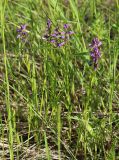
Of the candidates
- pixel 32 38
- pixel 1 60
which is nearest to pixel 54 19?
pixel 32 38

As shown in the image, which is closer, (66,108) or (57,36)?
(57,36)

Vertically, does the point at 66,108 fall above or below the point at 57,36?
below

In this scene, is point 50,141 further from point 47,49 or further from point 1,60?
point 1,60

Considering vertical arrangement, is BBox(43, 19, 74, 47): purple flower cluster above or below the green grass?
above

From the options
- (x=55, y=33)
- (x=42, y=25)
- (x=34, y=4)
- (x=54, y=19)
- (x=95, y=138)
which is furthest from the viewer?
(x=42, y=25)

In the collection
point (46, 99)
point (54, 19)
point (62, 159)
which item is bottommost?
point (62, 159)

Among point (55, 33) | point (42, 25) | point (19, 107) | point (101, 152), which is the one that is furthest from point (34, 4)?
point (101, 152)

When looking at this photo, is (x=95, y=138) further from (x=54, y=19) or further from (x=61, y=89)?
(x=54, y=19)

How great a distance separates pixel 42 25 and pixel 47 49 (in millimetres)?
508

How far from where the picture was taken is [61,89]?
1.76m

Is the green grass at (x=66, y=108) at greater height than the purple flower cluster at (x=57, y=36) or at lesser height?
lesser

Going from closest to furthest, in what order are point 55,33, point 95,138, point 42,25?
point 95,138 → point 55,33 → point 42,25

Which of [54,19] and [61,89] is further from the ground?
[54,19]

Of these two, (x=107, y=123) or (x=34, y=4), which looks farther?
(x=34, y=4)
